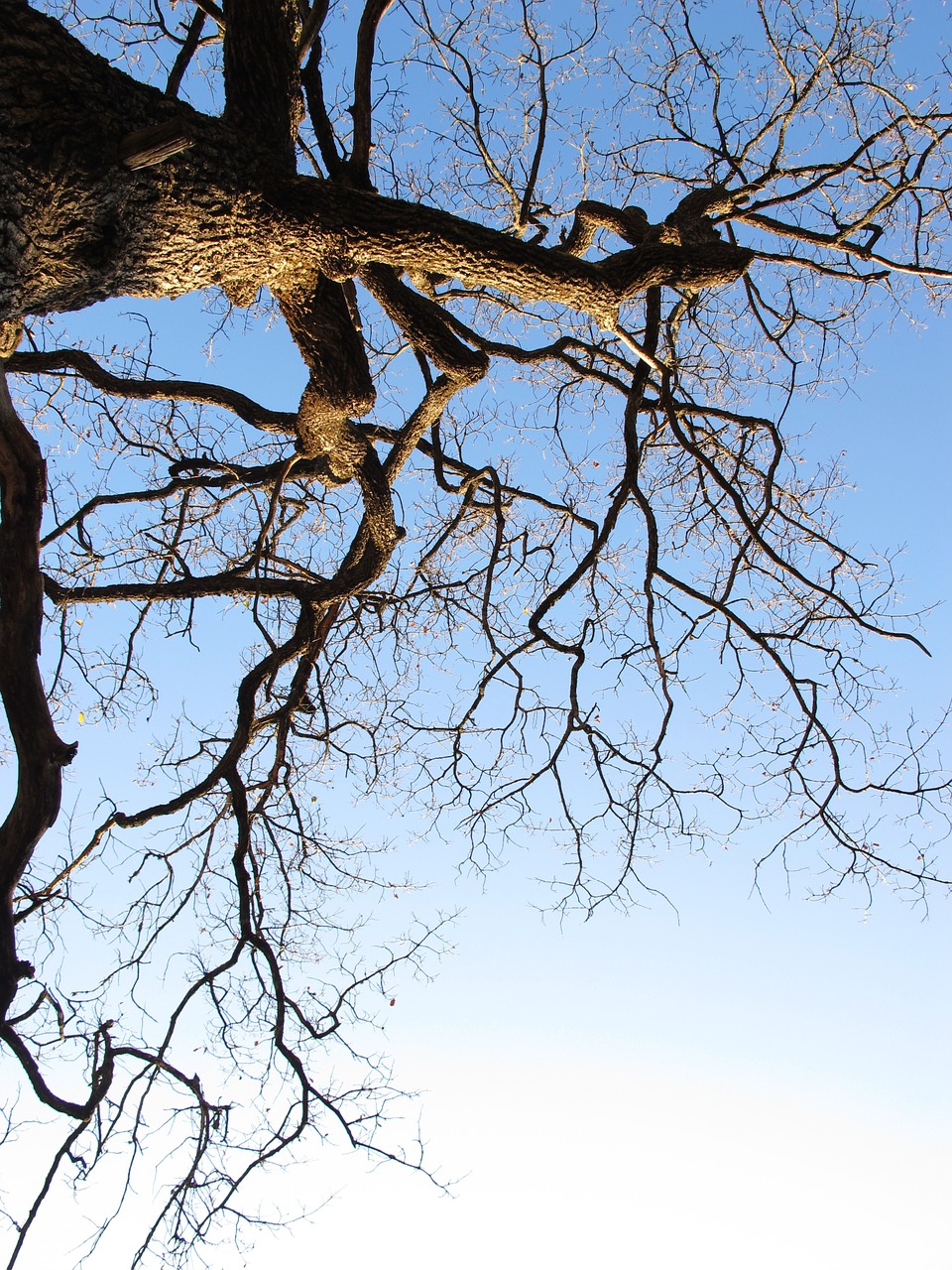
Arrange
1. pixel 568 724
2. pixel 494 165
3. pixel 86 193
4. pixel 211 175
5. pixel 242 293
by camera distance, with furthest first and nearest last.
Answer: pixel 494 165
pixel 568 724
pixel 242 293
pixel 211 175
pixel 86 193

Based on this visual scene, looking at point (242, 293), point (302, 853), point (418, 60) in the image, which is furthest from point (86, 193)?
point (302, 853)

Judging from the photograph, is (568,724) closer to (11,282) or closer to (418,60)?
(11,282)

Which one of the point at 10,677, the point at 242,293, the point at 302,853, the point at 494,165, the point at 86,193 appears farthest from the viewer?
the point at 494,165

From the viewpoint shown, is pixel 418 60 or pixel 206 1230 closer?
pixel 206 1230

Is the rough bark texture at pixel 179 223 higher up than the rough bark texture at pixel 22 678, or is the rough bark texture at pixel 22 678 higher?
the rough bark texture at pixel 179 223

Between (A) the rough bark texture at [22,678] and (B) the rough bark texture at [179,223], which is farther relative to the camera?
(A) the rough bark texture at [22,678]

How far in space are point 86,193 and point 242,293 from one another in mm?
1081

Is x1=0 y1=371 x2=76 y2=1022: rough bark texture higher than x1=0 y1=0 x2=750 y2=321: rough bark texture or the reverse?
the reverse

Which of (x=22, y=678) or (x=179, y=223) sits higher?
(x=179, y=223)

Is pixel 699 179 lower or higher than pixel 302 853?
higher

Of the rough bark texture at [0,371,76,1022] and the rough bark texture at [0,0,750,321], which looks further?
the rough bark texture at [0,371,76,1022]

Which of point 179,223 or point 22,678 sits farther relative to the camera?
point 22,678

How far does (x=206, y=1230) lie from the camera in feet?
10.4

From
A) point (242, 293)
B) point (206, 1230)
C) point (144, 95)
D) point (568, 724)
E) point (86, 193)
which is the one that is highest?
point (242, 293)
